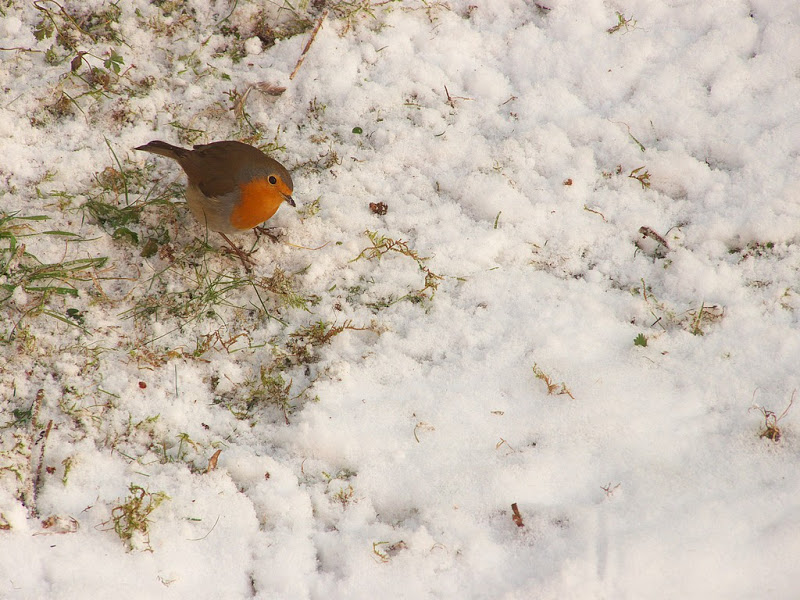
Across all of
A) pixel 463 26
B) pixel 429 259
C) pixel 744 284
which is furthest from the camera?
pixel 463 26

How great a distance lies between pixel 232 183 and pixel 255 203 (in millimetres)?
128

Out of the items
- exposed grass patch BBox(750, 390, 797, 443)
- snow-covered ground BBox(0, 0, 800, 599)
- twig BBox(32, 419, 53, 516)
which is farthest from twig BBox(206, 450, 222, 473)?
exposed grass patch BBox(750, 390, 797, 443)

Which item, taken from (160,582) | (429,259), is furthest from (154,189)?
(160,582)

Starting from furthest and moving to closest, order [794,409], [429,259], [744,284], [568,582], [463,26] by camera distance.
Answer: [463,26], [429,259], [744,284], [794,409], [568,582]

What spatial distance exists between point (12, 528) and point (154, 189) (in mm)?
1663

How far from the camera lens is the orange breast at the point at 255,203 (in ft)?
9.29

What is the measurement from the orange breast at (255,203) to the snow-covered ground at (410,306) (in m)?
0.26

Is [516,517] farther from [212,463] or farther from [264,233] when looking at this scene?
[264,233]

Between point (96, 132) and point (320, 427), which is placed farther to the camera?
point (96, 132)

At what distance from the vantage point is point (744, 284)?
9.27 ft

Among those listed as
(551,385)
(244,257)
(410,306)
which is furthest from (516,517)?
(244,257)

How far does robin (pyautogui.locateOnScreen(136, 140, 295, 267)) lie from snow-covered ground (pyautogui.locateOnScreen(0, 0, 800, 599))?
25 cm

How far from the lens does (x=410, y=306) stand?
2900mm

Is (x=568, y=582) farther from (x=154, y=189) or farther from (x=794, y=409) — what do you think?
(x=154, y=189)
